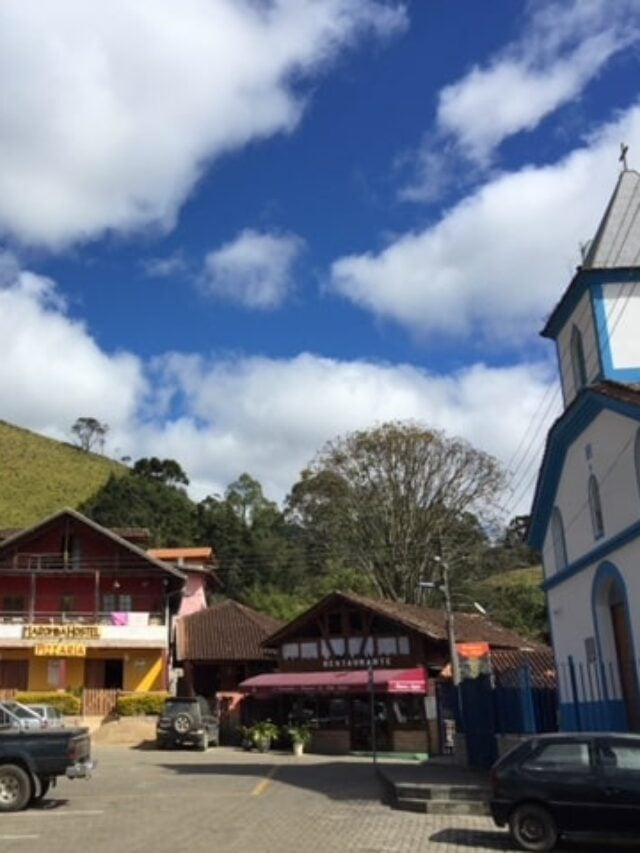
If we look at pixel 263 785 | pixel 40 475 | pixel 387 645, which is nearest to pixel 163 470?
pixel 40 475

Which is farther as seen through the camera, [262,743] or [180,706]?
[262,743]

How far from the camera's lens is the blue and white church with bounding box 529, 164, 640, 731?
656 inches

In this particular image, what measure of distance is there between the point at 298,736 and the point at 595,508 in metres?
19.2

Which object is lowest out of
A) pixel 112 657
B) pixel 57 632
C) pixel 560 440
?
pixel 112 657

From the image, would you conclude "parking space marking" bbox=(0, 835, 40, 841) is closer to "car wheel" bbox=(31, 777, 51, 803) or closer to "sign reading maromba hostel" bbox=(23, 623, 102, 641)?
"car wheel" bbox=(31, 777, 51, 803)

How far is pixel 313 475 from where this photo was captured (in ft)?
155

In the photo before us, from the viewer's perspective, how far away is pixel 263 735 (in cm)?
3472

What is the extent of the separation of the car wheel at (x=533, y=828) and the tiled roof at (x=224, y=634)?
96.2ft

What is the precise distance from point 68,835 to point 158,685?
1206 inches

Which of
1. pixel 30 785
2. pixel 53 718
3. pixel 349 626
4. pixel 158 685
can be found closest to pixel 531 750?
pixel 30 785

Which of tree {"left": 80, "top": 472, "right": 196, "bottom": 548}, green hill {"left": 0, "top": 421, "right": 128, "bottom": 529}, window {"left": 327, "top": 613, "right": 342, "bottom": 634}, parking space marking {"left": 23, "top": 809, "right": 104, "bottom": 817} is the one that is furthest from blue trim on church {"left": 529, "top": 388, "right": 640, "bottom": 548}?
green hill {"left": 0, "top": 421, "right": 128, "bottom": 529}

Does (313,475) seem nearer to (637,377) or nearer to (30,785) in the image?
(637,377)

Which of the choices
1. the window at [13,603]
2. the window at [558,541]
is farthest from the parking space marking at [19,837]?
the window at [13,603]

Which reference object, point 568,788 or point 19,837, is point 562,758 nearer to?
point 568,788
